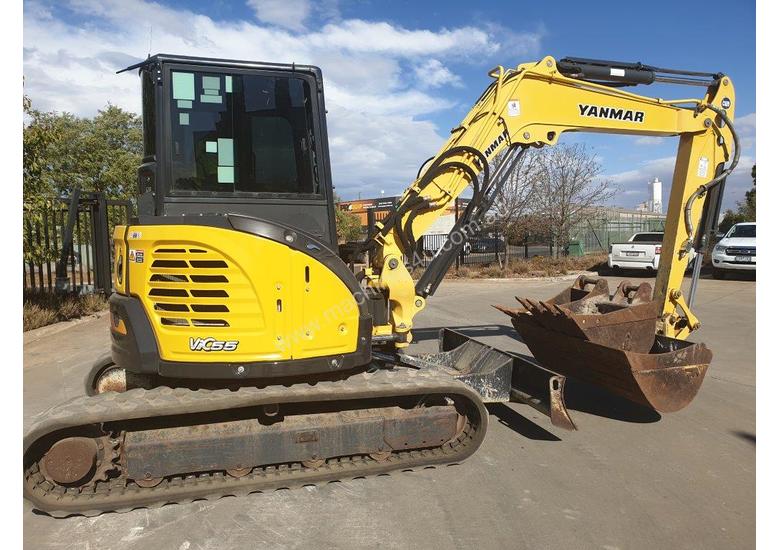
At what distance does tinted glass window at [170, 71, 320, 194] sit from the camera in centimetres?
366

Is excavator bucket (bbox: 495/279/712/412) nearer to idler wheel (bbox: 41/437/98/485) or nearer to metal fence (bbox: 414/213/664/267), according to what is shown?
idler wheel (bbox: 41/437/98/485)

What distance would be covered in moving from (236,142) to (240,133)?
0.23 ft

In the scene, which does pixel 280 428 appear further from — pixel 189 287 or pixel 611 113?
pixel 611 113

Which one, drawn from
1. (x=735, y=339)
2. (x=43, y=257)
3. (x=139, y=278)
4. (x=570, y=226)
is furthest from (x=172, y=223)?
(x=570, y=226)

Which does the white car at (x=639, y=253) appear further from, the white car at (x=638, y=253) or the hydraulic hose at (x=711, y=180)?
the hydraulic hose at (x=711, y=180)

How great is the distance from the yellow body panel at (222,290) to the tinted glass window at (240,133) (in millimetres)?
455

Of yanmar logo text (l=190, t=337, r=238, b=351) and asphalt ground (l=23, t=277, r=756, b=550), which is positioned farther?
yanmar logo text (l=190, t=337, r=238, b=351)

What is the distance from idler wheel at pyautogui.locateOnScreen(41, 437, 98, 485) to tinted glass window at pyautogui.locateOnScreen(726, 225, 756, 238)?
735 inches

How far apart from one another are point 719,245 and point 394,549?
1729cm

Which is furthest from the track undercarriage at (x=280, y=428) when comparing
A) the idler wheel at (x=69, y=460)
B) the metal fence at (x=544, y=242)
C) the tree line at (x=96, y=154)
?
the metal fence at (x=544, y=242)

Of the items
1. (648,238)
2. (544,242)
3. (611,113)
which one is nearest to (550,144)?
(611,113)

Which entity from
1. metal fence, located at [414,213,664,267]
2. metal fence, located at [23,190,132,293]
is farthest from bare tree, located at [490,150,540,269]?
metal fence, located at [23,190,132,293]

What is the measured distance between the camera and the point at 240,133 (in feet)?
12.2

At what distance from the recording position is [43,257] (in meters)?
9.05
